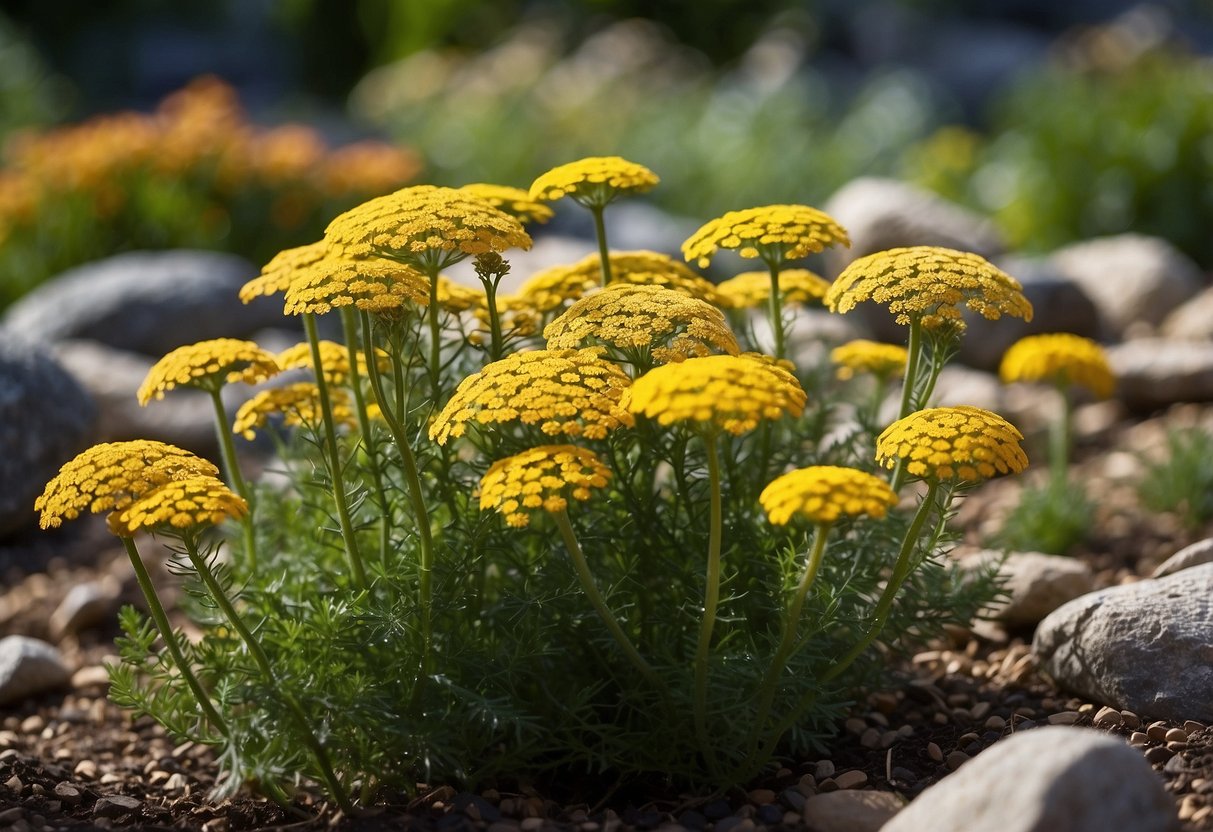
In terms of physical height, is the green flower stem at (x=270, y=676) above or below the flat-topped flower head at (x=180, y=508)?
below

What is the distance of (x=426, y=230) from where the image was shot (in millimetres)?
2725

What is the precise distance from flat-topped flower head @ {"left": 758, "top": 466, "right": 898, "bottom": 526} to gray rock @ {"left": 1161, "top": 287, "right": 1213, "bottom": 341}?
4.96m

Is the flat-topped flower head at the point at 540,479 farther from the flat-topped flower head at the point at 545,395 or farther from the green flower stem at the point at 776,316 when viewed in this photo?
the green flower stem at the point at 776,316

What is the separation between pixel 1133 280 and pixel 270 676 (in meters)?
6.05

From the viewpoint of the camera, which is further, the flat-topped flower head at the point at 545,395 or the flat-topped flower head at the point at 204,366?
the flat-topped flower head at the point at 204,366

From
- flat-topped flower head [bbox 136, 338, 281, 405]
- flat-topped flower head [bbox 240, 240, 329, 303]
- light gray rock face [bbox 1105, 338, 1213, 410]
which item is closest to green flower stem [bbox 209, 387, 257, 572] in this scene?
flat-topped flower head [bbox 136, 338, 281, 405]

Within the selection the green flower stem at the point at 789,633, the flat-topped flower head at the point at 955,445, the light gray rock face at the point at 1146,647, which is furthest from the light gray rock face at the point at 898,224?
the green flower stem at the point at 789,633

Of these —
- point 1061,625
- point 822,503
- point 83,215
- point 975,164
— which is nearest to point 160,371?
point 822,503

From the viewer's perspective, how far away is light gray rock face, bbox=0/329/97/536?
17.5 feet

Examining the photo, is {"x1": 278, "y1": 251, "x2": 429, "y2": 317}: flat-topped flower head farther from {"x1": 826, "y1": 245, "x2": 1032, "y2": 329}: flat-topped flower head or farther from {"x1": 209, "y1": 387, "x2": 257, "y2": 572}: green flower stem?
{"x1": 826, "y1": 245, "x2": 1032, "y2": 329}: flat-topped flower head

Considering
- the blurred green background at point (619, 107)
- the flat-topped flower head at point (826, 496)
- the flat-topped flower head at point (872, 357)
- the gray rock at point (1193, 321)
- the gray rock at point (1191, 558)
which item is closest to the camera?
the flat-topped flower head at point (826, 496)

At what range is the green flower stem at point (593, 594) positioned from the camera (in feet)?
8.52

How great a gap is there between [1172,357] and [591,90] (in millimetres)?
Answer: 8148

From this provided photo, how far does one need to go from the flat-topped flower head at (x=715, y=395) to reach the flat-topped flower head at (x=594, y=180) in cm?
66
